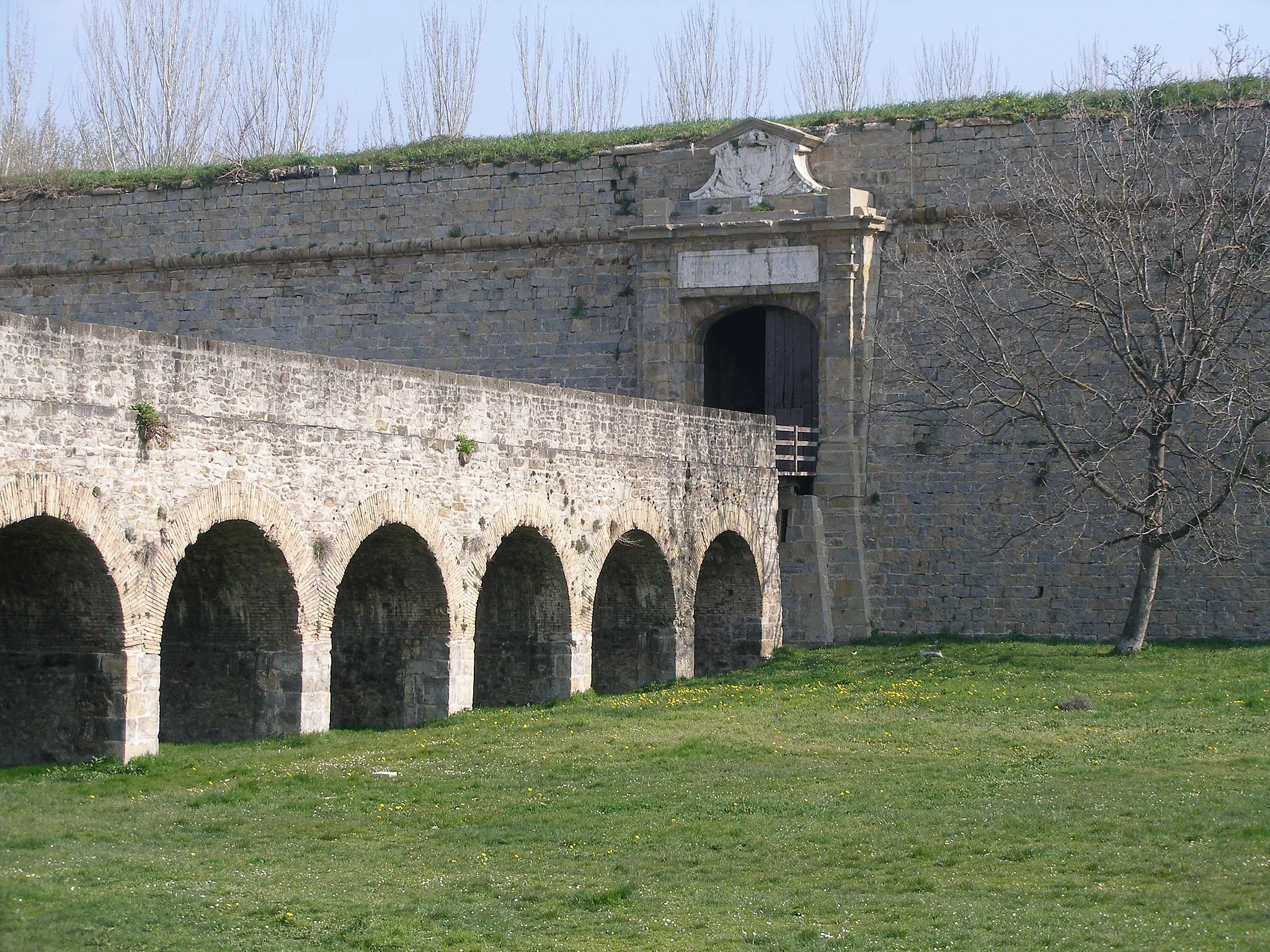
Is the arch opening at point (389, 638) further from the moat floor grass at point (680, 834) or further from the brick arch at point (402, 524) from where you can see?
the moat floor grass at point (680, 834)

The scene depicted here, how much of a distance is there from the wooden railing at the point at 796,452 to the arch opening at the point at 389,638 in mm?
7365

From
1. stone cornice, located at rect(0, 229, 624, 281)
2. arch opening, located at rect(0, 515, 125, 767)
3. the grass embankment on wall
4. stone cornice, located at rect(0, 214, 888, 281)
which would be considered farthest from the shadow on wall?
the grass embankment on wall

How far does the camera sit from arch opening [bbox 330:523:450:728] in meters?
17.6

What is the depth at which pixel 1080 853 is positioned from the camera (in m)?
11.4

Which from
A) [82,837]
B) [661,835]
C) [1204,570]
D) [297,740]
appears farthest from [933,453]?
[82,837]

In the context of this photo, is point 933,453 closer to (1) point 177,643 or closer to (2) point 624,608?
(2) point 624,608

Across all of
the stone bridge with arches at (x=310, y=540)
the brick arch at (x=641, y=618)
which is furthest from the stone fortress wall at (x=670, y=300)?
the brick arch at (x=641, y=618)

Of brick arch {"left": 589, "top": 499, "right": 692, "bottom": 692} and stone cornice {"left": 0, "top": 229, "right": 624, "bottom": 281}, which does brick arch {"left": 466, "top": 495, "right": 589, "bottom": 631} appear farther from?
stone cornice {"left": 0, "top": 229, "right": 624, "bottom": 281}

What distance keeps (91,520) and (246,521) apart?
5.77 ft

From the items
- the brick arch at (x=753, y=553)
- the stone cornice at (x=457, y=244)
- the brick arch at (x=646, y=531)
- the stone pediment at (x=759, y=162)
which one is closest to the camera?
the brick arch at (x=646, y=531)

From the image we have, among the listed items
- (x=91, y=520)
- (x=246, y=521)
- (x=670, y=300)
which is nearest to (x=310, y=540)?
(x=246, y=521)

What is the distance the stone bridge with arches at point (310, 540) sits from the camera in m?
13.9

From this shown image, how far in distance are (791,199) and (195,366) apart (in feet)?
38.4

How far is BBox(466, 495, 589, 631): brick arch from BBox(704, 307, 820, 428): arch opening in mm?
5686
